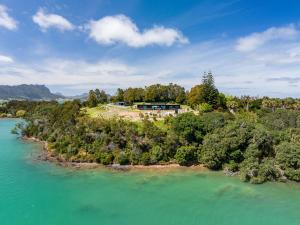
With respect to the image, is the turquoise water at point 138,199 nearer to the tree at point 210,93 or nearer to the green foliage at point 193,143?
the green foliage at point 193,143

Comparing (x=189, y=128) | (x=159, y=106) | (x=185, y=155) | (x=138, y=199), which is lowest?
(x=138, y=199)

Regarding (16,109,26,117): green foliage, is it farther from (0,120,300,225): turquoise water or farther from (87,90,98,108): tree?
(0,120,300,225): turquoise water

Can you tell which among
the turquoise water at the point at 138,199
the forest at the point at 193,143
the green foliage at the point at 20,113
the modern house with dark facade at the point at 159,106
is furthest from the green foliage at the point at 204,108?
the green foliage at the point at 20,113

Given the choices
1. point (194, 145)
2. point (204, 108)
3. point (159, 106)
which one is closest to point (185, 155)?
point (194, 145)

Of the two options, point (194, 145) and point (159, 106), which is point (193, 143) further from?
point (159, 106)

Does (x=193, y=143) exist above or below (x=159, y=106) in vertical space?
below

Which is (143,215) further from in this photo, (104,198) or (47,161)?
(47,161)

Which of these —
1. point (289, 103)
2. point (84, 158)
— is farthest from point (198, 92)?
point (84, 158)

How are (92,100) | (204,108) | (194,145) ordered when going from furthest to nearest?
(92,100) < (204,108) < (194,145)
